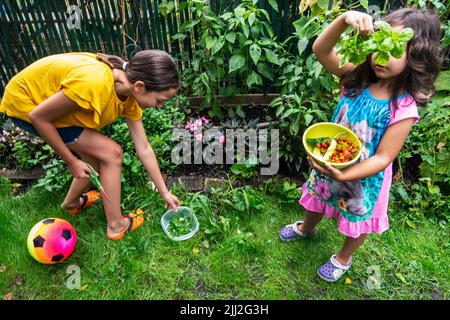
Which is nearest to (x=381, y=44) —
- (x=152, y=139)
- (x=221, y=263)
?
(x=221, y=263)

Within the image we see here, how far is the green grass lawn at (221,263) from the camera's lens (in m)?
2.11

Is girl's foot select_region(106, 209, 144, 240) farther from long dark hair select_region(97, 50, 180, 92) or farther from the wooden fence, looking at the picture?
the wooden fence

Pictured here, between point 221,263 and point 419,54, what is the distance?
5.34ft

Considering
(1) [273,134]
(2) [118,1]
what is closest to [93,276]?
(1) [273,134]

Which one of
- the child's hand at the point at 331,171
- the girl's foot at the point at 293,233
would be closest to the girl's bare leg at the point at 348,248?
the girl's foot at the point at 293,233

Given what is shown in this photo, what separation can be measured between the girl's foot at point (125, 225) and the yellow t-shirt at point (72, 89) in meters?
0.73

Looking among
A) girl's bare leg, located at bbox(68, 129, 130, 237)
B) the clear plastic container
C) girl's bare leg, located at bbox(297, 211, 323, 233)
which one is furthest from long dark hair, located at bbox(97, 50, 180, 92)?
girl's bare leg, located at bbox(297, 211, 323, 233)

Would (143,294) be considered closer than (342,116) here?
No

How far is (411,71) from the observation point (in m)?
1.43

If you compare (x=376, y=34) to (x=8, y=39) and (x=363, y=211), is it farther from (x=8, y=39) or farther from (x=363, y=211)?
(x=8, y=39)

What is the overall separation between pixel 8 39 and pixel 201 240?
8.16 feet

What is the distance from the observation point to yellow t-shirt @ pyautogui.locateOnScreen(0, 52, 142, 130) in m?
1.72

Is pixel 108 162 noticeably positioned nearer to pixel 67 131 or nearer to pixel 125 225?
pixel 67 131
